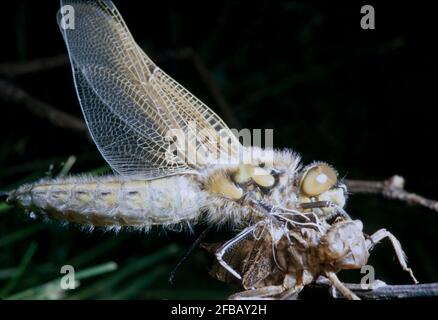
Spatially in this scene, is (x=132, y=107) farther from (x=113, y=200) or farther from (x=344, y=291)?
(x=344, y=291)

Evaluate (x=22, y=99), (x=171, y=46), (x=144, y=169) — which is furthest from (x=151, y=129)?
(x=171, y=46)

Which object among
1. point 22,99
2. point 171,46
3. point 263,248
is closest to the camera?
point 263,248

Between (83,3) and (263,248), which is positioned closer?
(263,248)

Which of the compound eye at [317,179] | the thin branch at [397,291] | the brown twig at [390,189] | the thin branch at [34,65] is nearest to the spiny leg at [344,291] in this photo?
the thin branch at [397,291]

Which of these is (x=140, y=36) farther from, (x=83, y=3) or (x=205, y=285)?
(x=205, y=285)

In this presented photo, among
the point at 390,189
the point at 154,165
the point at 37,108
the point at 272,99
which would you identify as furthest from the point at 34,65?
the point at 390,189

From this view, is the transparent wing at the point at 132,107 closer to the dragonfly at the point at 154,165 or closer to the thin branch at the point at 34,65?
the dragonfly at the point at 154,165
